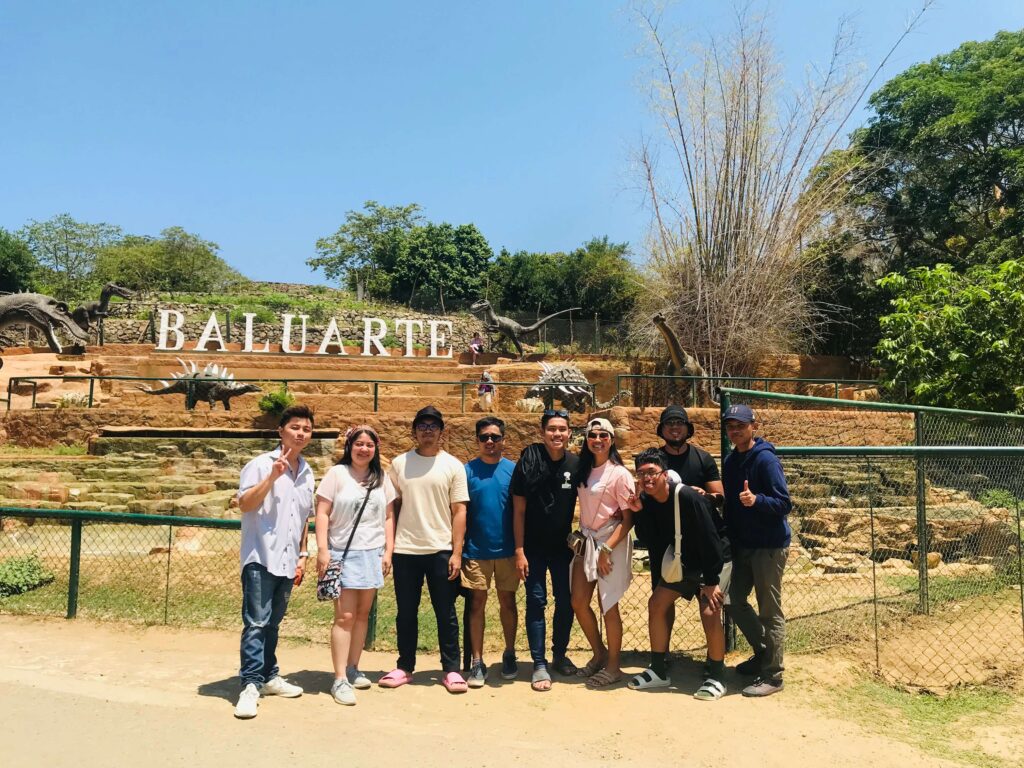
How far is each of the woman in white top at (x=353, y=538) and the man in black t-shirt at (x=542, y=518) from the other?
748 mm

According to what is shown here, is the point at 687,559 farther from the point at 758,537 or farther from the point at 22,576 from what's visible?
the point at 22,576

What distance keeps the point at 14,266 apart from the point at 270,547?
42143 mm

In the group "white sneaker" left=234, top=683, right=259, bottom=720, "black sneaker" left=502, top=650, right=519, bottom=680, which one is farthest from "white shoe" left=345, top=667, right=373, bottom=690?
"black sneaker" left=502, top=650, right=519, bottom=680

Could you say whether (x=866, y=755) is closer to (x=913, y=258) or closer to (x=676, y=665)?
(x=676, y=665)

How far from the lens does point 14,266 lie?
124ft

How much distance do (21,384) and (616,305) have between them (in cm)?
2452

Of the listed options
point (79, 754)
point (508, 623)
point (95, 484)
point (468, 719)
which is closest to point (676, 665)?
point (508, 623)

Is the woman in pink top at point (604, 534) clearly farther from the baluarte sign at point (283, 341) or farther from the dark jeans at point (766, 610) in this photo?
the baluarte sign at point (283, 341)

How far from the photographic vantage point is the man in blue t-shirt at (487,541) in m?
4.20

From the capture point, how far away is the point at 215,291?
37.3m

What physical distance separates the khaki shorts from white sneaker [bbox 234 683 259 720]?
3.93 feet

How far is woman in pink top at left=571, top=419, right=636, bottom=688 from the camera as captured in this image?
4.12 m

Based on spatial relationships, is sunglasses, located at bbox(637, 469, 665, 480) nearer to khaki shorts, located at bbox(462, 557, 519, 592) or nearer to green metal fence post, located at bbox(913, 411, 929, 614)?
khaki shorts, located at bbox(462, 557, 519, 592)

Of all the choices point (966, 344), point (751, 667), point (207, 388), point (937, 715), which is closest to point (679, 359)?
point (966, 344)
